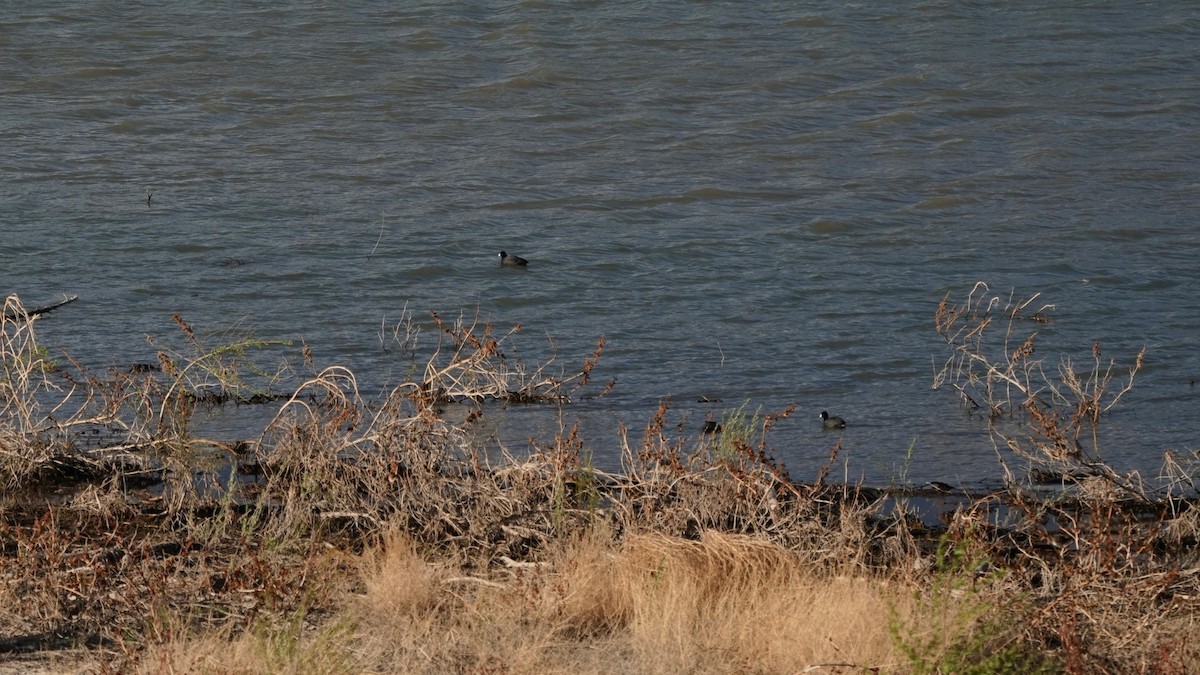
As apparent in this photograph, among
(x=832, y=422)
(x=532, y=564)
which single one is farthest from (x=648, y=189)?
(x=532, y=564)

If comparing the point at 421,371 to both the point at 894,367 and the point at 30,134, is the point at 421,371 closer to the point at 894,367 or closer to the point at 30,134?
the point at 894,367

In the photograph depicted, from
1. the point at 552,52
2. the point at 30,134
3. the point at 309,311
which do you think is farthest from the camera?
the point at 552,52

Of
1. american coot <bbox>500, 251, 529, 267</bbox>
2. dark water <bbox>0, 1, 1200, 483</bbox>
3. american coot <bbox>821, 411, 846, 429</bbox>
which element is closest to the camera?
american coot <bbox>821, 411, 846, 429</bbox>

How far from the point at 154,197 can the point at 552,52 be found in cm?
530

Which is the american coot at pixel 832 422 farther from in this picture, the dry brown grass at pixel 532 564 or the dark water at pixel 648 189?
the dry brown grass at pixel 532 564

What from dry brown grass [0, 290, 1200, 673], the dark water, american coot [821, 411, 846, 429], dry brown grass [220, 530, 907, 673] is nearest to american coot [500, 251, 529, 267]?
the dark water

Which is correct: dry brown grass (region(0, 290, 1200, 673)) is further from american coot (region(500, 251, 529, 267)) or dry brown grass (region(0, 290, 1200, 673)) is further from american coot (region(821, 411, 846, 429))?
american coot (region(500, 251, 529, 267))

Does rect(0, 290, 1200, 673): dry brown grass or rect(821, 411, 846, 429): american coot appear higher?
rect(0, 290, 1200, 673): dry brown grass

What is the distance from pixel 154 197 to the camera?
38.9ft

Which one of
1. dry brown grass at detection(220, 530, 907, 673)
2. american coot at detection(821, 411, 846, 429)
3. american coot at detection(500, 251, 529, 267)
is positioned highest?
dry brown grass at detection(220, 530, 907, 673)

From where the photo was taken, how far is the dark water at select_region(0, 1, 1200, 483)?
8.90 meters

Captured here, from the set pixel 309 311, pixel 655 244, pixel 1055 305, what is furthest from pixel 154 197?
pixel 1055 305

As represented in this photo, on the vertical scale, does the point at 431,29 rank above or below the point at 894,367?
above

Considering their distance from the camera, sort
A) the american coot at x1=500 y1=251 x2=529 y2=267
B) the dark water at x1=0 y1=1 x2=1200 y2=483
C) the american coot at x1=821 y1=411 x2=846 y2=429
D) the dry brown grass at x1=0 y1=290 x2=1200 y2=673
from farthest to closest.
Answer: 1. the american coot at x1=500 y1=251 x2=529 y2=267
2. the dark water at x1=0 y1=1 x2=1200 y2=483
3. the american coot at x1=821 y1=411 x2=846 y2=429
4. the dry brown grass at x1=0 y1=290 x2=1200 y2=673
